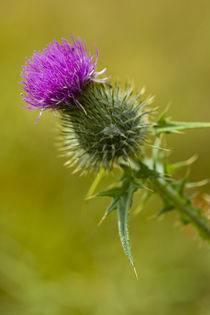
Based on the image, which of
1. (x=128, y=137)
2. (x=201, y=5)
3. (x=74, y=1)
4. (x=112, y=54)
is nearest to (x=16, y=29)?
(x=74, y=1)

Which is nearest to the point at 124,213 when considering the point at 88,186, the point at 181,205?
the point at 181,205

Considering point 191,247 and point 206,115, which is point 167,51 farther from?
point 191,247

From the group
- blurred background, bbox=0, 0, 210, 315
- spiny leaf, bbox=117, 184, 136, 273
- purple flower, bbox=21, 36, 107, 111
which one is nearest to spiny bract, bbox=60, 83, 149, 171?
purple flower, bbox=21, 36, 107, 111

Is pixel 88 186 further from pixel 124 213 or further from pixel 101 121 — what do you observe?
pixel 124 213

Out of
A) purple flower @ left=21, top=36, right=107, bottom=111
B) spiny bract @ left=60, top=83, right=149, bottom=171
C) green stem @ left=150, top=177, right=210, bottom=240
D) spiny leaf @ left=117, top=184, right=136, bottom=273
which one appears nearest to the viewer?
spiny leaf @ left=117, top=184, right=136, bottom=273

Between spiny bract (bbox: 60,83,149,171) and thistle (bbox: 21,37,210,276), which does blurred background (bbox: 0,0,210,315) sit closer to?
thistle (bbox: 21,37,210,276)

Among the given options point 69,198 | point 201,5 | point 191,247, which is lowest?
point 191,247

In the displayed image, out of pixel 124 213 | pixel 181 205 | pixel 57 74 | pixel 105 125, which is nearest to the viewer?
pixel 124 213
